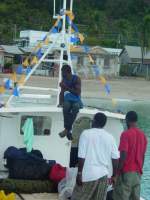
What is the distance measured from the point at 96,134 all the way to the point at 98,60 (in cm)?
6769

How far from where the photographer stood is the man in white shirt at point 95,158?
768cm

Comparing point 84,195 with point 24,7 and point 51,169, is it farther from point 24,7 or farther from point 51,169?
point 24,7

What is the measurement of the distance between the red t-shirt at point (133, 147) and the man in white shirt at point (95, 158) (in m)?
0.19

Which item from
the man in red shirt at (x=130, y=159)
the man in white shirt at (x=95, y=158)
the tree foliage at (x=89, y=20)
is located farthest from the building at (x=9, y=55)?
the man in white shirt at (x=95, y=158)

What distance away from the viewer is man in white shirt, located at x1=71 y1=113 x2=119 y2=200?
7676mm

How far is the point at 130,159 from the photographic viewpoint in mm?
8086

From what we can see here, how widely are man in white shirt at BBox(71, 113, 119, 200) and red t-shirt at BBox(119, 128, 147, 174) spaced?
19 centimetres

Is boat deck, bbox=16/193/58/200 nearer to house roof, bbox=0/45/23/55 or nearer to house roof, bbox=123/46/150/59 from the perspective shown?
house roof, bbox=0/45/23/55

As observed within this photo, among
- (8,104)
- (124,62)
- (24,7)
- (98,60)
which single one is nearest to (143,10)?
(24,7)

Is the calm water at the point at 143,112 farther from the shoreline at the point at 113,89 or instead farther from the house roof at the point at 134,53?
the house roof at the point at 134,53

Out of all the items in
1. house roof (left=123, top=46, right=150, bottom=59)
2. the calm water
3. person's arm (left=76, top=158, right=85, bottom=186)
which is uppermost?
house roof (left=123, top=46, right=150, bottom=59)

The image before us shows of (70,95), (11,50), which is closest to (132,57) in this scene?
(11,50)

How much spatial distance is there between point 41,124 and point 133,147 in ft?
7.73

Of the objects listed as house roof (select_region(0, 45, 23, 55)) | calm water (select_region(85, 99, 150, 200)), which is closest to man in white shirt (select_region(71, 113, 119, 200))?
calm water (select_region(85, 99, 150, 200))
